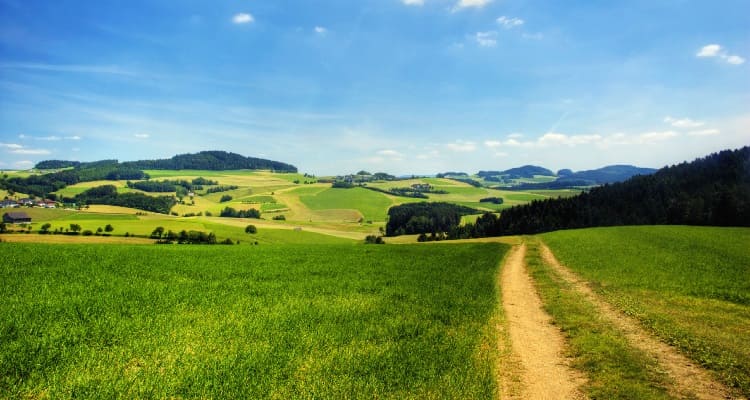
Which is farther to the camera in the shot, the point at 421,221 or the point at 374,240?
the point at 421,221

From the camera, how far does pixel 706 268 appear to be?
3216cm

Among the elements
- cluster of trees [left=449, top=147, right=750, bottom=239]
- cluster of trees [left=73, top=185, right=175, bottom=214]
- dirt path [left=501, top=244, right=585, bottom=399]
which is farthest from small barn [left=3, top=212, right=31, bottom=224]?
dirt path [left=501, top=244, right=585, bottom=399]

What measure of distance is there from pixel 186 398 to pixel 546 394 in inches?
445

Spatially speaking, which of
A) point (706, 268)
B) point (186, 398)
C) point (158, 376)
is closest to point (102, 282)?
point (158, 376)

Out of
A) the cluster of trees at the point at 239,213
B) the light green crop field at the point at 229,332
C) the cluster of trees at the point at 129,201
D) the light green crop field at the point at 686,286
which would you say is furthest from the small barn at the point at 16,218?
the light green crop field at the point at 686,286

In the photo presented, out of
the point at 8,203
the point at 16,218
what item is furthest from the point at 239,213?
the point at 8,203

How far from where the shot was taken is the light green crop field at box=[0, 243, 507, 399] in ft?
34.4

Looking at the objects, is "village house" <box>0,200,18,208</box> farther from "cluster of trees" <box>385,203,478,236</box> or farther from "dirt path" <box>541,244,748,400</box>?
"dirt path" <box>541,244,748,400</box>

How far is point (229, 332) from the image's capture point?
14164 mm

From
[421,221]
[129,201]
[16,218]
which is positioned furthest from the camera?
[129,201]

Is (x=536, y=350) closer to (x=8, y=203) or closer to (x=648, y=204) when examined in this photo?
(x=648, y=204)

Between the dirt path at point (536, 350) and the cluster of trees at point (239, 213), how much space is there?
169491mm

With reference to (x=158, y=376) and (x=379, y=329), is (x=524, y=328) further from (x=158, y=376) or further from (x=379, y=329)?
(x=158, y=376)

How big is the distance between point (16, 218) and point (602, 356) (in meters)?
154
